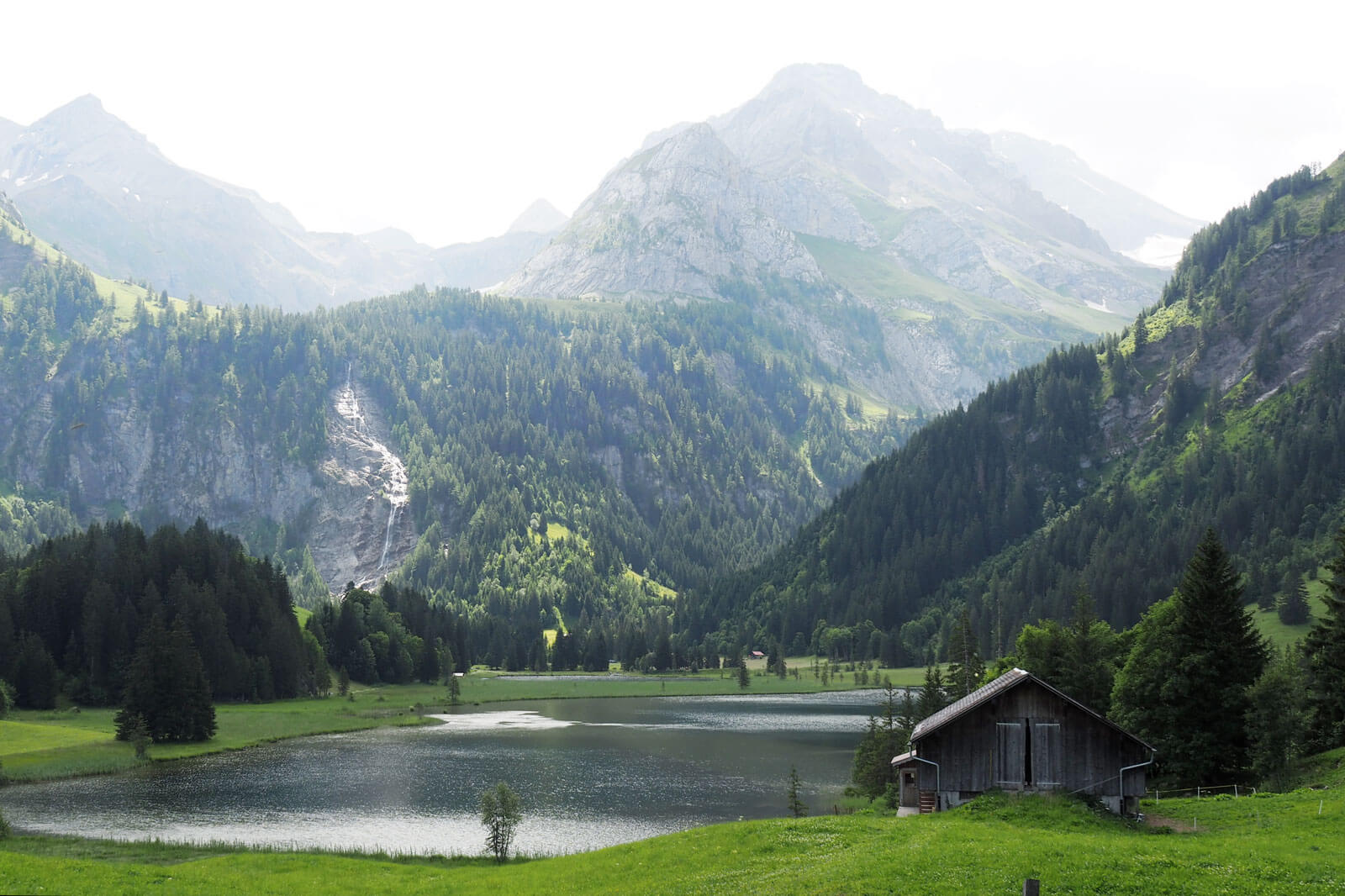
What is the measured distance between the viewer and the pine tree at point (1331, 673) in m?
63.8

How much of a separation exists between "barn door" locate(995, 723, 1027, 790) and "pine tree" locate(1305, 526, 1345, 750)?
25.3 meters

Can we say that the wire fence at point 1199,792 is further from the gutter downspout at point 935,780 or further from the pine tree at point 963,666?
the pine tree at point 963,666

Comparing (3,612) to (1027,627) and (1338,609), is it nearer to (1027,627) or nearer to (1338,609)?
(1027,627)

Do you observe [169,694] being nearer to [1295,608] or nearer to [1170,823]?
[1170,823]

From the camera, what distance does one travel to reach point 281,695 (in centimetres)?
16325

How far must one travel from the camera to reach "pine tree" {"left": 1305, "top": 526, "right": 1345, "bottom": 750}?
2511 inches

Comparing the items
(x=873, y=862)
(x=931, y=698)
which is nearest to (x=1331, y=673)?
(x=931, y=698)

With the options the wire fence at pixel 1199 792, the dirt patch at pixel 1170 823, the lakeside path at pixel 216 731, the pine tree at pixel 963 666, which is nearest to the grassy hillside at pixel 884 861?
the dirt patch at pixel 1170 823

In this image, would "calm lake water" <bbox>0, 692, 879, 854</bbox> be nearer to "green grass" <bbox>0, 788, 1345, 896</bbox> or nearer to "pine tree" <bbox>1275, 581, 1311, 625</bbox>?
"green grass" <bbox>0, 788, 1345, 896</bbox>

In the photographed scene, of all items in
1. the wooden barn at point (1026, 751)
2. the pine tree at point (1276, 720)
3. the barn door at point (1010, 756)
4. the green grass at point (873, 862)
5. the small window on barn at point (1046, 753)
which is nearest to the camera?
the green grass at point (873, 862)

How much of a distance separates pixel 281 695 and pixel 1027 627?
122919 mm

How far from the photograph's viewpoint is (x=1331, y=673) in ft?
213

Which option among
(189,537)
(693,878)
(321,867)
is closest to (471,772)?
(321,867)

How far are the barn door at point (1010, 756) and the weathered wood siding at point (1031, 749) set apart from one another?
43 millimetres
